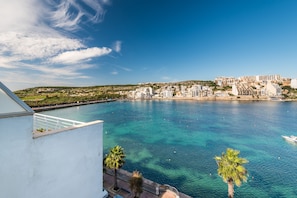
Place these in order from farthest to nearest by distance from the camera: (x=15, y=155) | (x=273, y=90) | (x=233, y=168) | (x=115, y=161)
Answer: (x=273, y=90) < (x=115, y=161) < (x=233, y=168) < (x=15, y=155)

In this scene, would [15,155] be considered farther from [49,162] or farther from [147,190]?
[147,190]

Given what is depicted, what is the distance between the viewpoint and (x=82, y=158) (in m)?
9.80

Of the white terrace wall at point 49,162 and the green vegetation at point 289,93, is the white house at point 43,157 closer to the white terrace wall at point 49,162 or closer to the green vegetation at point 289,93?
the white terrace wall at point 49,162

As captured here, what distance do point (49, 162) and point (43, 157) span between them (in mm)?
475

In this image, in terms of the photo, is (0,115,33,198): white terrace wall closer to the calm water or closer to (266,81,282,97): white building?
the calm water

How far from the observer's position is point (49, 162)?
26.4 ft

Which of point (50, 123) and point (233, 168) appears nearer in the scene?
point (50, 123)

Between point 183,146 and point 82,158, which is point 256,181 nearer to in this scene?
point 183,146

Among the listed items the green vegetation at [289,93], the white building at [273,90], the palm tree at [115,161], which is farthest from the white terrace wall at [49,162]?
the green vegetation at [289,93]

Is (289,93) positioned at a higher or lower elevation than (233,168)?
higher

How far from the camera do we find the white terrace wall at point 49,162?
660 cm

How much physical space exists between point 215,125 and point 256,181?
3022 centimetres

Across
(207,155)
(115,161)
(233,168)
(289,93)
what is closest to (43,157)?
(115,161)

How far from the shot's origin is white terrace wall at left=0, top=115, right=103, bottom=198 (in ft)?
21.6
